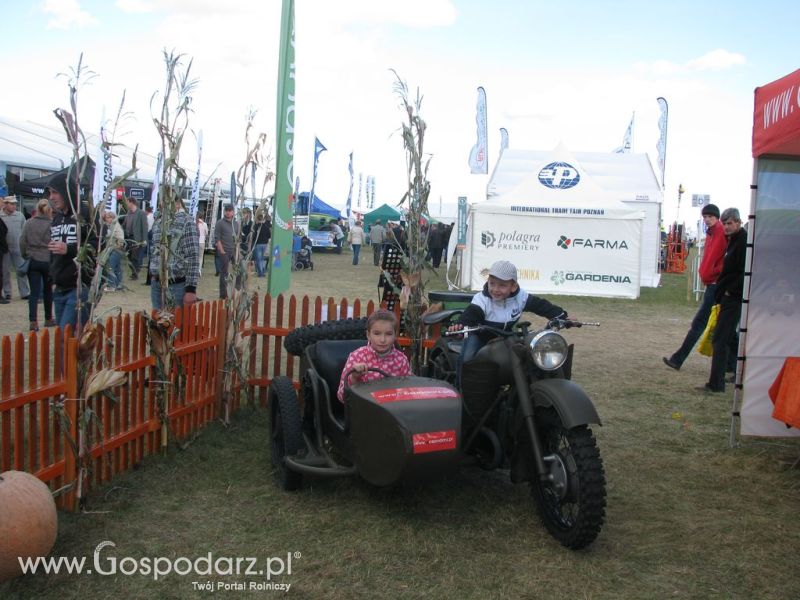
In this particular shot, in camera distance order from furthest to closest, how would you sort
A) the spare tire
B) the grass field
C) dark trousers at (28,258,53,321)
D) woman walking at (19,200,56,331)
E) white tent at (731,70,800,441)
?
woman walking at (19,200,56,331), dark trousers at (28,258,53,321), white tent at (731,70,800,441), the spare tire, the grass field

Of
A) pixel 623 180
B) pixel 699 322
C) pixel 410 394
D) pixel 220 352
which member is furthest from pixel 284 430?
pixel 623 180

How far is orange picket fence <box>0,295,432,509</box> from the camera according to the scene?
11.8ft

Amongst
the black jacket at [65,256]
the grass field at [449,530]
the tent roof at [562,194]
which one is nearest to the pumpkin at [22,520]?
the grass field at [449,530]

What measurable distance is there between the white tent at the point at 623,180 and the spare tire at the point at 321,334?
15.5 meters

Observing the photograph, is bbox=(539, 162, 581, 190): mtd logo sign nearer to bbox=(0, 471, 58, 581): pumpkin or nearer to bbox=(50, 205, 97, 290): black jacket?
bbox=(50, 205, 97, 290): black jacket

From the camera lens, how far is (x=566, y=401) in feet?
11.6

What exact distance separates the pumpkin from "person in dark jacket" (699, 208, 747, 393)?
6246mm

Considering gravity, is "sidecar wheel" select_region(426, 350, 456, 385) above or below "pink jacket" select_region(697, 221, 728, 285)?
below

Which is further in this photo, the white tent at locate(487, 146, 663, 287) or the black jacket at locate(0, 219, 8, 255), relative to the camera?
the white tent at locate(487, 146, 663, 287)

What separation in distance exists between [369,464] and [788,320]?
377cm

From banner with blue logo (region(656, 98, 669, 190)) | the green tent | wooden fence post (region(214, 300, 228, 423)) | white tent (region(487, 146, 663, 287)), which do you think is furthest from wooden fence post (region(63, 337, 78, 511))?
the green tent

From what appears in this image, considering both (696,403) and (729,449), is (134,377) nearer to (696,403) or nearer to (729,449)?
(729,449)

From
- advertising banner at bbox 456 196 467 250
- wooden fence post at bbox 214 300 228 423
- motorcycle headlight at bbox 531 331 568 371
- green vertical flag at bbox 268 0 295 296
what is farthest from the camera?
advertising banner at bbox 456 196 467 250

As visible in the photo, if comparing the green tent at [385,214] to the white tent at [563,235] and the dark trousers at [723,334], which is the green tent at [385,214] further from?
the dark trousers at [723,334]
